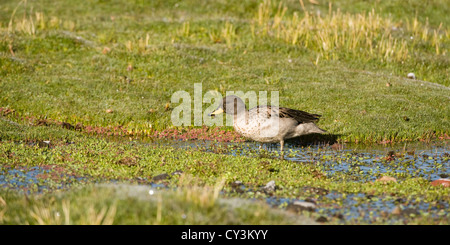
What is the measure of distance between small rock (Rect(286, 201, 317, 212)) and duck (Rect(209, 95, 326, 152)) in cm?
481

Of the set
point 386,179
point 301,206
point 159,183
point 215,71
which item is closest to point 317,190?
point 301,206

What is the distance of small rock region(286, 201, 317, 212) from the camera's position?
28.8 feet

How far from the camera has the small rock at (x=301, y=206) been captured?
878 centimetres

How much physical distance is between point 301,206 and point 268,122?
505cm

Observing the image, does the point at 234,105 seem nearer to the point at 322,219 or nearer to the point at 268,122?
the point at 268,122

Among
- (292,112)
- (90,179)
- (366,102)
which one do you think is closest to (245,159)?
(292,112)

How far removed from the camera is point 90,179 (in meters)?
10.7

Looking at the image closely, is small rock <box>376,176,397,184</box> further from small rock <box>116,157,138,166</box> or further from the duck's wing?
small rock <box>116,157,138,166</box>

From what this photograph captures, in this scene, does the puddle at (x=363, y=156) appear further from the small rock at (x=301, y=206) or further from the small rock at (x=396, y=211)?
the small rock at (x=301, y=206)

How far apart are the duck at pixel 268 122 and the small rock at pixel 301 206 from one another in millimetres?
4807

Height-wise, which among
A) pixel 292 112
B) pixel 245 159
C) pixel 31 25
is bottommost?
pixel 245 159

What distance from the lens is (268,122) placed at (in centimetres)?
1369
